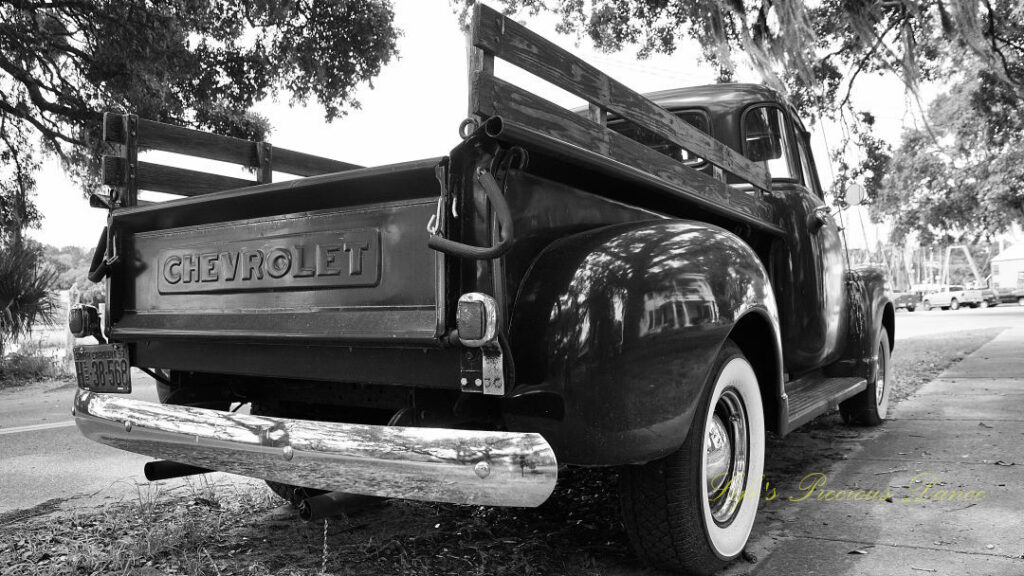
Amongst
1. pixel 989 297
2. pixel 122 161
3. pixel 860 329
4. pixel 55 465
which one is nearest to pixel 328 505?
pixel 122 161

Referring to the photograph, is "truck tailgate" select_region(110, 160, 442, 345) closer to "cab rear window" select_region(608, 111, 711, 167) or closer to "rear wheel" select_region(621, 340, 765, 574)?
"rear wheel" select_region(621, 340, 765, 574)

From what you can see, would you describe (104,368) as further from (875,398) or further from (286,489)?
(875,398)

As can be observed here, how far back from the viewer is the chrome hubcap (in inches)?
100

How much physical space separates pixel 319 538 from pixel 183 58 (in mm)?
7346

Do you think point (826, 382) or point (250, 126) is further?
point (250, 126)

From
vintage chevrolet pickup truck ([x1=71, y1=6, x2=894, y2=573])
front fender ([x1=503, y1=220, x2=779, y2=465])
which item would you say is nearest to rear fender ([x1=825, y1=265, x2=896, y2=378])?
vintage chevrolet pickup truck ([x1=71, y1=6, x2=894, y2=573])

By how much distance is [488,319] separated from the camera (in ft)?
6.21

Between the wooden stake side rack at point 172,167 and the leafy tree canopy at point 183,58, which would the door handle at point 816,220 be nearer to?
the wooden stake side rack at point 172,167

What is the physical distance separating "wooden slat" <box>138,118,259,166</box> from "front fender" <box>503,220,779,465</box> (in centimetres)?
185

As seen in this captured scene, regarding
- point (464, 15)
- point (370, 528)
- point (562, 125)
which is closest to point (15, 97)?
point (464, 15)

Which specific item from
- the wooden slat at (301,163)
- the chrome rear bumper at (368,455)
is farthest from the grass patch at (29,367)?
the chrome rear bumper at (368,455)

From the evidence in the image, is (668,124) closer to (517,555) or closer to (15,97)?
(517,555)

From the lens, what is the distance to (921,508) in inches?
124

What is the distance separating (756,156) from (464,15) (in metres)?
7.83
